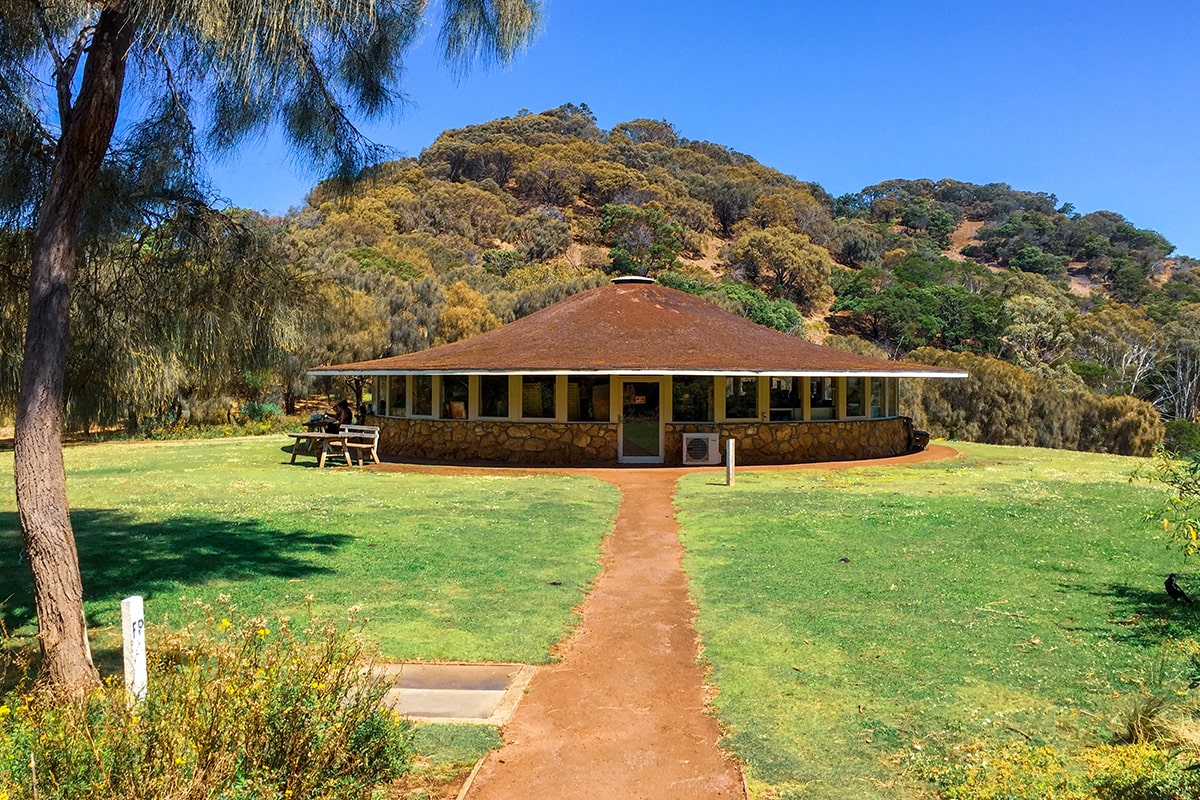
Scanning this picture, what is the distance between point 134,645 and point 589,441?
→ 16745 mm

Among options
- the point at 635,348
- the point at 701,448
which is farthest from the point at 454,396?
the point at 701,448

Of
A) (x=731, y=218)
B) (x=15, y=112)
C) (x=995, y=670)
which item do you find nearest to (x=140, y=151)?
(x=15, y=112)

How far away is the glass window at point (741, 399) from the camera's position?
21.2 m

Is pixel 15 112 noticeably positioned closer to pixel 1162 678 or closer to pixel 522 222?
pixel 1162 678

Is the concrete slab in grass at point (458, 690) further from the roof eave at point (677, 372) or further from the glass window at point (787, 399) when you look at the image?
the glass window at point (787, 399)

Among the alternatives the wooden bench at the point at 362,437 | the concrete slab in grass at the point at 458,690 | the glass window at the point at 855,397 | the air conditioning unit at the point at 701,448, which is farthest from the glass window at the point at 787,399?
the concrete slab in grass at the point at 458,690

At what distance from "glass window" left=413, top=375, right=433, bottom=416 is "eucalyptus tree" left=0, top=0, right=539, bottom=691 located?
1558 centimetres

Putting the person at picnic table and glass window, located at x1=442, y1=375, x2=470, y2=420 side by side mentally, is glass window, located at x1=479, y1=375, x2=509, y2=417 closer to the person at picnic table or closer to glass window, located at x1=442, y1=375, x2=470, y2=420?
glass window, located at x1=442, y1=375, x2=470, y2=420

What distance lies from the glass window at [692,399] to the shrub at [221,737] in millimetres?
17067

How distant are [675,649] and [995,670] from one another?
2189mm

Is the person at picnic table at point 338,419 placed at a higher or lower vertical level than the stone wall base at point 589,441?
higher

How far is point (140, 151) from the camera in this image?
256 inches

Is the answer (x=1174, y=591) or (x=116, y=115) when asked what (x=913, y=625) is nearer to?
(x=1174, y=591)

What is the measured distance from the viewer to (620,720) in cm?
512
